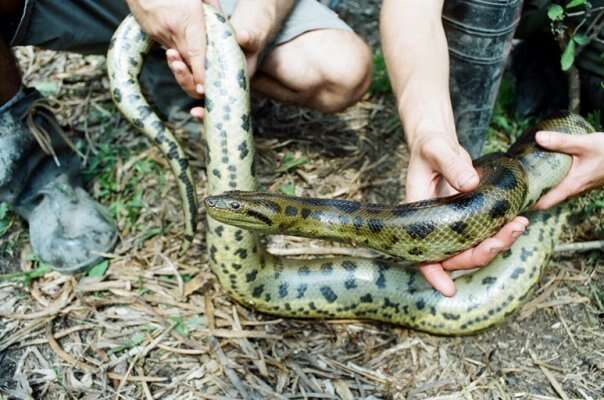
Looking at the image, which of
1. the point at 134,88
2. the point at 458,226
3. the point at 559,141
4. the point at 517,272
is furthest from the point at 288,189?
the point at 559,141

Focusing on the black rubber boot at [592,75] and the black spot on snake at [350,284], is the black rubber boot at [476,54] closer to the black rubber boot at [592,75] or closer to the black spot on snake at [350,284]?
the black rubber boot at [592,75]

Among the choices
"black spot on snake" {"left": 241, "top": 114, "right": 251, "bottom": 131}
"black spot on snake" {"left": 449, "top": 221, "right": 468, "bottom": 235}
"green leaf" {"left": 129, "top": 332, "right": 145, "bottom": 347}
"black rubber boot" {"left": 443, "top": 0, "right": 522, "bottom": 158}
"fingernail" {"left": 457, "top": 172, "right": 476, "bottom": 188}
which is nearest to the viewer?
"fingernail" {"left": 457, "top": 172, "right": 476, "bottom": 188}

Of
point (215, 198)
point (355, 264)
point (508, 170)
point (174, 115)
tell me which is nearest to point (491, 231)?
point (508, 170)

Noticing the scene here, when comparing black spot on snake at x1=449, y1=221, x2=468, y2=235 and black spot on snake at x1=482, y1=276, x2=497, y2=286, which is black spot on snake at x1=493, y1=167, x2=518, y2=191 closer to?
black spot on snake at x1=449, y1=221, x2=468, y2=235

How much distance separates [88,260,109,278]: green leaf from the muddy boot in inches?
1.1

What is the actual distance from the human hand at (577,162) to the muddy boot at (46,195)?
231 centimetres

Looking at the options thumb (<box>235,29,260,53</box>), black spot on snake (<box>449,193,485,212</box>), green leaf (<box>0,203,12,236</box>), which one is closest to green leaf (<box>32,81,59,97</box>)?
green leaf (<box>0,203,12,236</box>)

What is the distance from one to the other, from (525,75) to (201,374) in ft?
9.51

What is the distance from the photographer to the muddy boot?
343 cm

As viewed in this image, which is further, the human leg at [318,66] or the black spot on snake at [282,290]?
the human leg at [318,66]

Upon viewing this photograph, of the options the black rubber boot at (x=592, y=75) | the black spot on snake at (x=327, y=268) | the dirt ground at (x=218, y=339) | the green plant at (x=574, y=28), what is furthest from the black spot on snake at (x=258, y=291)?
the black rubber boot at (x=592, y=75)

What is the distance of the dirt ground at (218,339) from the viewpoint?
2.91 metres

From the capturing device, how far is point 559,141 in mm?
2826

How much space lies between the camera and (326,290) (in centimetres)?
318
